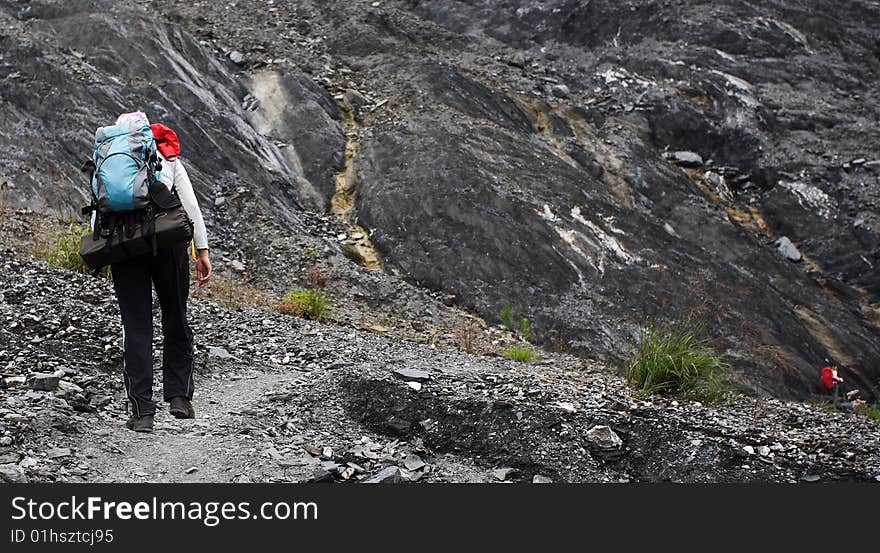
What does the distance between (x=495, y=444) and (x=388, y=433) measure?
716 mm

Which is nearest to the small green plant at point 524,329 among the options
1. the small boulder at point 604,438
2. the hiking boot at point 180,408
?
the small boulder at point 604,438

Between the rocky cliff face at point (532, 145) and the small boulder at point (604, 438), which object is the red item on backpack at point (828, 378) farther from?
the small boulder at point (604, 438)

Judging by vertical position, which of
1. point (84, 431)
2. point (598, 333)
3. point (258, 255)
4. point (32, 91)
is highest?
point (32, 91)

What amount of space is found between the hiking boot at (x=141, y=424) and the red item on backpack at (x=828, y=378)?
9631 mm

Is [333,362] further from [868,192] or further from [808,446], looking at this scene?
[868,192]

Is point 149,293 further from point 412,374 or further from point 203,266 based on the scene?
point 412,374

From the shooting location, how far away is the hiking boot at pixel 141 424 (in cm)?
516

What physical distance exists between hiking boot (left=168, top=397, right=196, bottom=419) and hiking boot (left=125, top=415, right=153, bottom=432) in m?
0.21

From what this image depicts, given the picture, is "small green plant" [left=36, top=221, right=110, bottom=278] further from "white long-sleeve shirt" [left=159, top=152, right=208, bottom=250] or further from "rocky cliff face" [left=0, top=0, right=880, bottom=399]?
"white long-sleeve shirt" [left=159, top=152, right=208, bottom=250]

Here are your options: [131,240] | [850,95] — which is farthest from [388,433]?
[850,95]

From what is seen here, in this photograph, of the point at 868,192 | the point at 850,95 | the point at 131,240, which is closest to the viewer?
the point at 131,240

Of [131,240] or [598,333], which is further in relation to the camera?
[598,333]

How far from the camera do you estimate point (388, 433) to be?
5863 millimetres

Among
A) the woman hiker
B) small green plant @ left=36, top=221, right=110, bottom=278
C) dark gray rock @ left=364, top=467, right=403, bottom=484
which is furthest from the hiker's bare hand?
small green plant @ left=36, top=221, right=110, bottom=278
